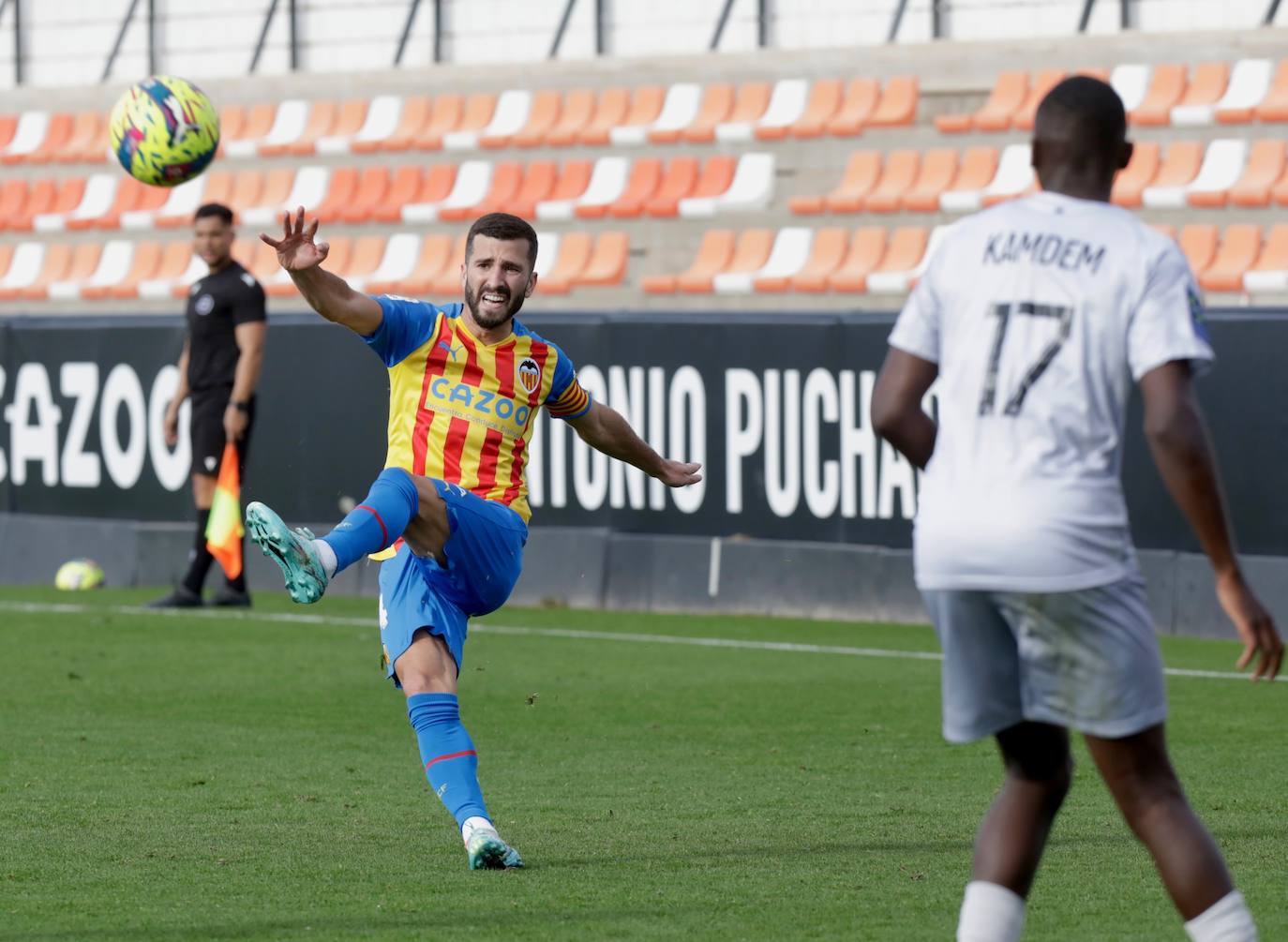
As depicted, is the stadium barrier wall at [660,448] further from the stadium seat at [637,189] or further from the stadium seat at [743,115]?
the stadium seat at [743,115]

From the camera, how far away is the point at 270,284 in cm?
2331

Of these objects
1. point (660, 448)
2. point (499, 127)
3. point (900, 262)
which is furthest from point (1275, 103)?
point (499, 127)

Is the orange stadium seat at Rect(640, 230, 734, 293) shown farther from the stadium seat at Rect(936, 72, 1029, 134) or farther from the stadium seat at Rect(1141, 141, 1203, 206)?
the stadium seat at Rect(1141, 141, 1203, 206)

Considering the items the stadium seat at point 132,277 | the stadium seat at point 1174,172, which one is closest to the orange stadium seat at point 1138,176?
the stadium seat at point 1174,172

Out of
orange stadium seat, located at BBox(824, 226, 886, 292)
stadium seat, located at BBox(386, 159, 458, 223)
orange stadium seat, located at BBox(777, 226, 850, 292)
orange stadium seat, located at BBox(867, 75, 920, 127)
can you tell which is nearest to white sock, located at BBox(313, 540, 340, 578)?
orange stadium seat, located at BBox(824, 226, 886, 292)

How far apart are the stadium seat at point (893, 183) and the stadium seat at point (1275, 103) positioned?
9.88ft

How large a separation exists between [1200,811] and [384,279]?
1551cm

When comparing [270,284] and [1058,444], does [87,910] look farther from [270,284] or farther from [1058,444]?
[270,284]

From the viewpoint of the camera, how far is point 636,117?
22.1 m

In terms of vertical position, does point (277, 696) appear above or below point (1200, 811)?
above

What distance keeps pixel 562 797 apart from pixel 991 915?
139 inches

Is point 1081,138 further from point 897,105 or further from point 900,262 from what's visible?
point 897,105

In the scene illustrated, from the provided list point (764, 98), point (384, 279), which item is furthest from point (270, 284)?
point (764, 98)

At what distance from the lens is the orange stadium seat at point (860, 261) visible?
1920 centimetres
